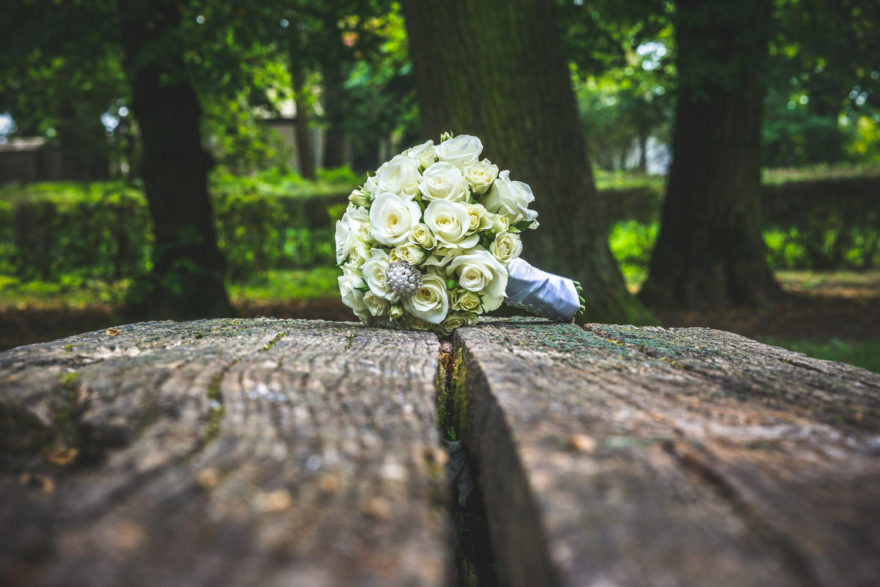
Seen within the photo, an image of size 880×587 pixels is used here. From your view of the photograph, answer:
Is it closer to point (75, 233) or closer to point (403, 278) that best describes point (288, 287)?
point (75, 233)

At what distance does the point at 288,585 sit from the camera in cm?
62

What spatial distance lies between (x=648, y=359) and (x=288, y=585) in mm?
1158

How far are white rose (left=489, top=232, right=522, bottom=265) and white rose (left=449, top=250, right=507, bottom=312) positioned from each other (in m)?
0.03

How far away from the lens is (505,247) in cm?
211

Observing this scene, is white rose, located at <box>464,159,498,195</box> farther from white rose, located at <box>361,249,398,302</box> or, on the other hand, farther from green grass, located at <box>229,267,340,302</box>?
green grass, located at <box>229,267,340,302</box>

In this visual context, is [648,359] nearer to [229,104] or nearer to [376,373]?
[376,373]

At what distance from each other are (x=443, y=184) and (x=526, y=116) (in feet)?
7.12

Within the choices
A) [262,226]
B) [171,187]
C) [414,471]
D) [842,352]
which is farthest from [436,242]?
[262,226]

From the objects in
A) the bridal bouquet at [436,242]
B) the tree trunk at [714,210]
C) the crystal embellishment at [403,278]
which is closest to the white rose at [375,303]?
the bridal bouquet at [436,242]

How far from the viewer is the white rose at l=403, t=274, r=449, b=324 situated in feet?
6.66

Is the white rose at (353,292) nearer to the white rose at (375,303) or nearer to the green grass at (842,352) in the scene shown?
the white rose at (375,303)

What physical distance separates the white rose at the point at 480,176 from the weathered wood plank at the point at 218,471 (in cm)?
85

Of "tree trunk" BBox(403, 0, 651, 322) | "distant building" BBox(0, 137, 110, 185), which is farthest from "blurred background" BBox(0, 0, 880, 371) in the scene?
"distant building" BBox(0, 137, 110, 185)

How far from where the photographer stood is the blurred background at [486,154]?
4074mm
